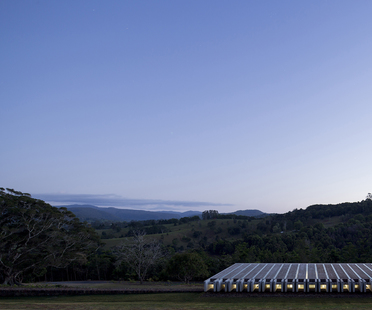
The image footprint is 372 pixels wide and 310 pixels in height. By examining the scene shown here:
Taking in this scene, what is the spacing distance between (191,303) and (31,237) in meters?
21.4

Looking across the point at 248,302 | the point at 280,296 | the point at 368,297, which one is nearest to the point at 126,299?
the point at 248,302

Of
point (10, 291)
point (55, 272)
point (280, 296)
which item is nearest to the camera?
point (280, 296)

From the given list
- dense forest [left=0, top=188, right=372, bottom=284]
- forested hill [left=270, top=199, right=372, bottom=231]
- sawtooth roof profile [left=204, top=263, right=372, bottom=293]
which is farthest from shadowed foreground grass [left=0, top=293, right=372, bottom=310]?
forested hill [left=270, top=199, right=372, bottom=231]

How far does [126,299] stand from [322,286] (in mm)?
15367

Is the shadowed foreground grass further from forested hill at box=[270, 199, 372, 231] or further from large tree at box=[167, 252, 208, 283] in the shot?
forested hill at box=[270, 199, 372, 231]

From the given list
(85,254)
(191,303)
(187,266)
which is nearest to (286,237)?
(187,266)

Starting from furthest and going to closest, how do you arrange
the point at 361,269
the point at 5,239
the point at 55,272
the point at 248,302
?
the point at 55,272 → the point at 5,239 → the point at 361,269 → the point at 248,302

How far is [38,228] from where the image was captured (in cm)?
3462

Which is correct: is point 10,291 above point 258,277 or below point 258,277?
below

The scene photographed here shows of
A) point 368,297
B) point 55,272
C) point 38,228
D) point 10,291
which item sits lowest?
point 55,272

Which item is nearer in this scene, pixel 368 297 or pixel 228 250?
pixel 368 297

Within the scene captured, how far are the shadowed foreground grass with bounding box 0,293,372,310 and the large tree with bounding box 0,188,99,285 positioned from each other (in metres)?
8.89

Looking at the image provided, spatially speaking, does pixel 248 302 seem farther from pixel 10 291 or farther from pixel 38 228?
pixel 38 228

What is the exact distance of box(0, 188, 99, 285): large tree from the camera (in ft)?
108
